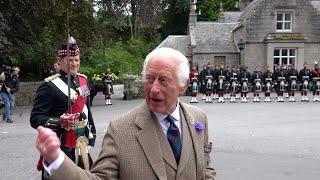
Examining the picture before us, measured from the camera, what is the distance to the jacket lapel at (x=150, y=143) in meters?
2.65

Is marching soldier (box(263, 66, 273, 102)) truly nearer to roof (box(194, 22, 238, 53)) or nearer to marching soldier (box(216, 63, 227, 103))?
marching soldier (box(216, 63, 227, 103))

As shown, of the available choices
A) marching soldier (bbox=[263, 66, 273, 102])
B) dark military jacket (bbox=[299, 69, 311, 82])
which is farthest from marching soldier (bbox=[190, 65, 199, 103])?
dark military jacket (bbox=[299, 69, 311, 82])

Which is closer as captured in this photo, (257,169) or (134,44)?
(257,169)

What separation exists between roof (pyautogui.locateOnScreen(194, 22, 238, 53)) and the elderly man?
3416 cm

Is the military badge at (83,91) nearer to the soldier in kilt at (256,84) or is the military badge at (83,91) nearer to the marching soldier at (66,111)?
the marching soldier at (66,111)

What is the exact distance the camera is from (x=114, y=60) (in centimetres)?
3959

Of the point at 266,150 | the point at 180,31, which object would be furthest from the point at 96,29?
the point at 180,31

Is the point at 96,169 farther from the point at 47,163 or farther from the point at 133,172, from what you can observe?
the point at 47,163

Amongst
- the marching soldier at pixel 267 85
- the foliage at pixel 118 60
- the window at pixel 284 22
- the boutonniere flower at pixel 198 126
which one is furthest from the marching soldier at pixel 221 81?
the boutonniere flower at pixel 198 126

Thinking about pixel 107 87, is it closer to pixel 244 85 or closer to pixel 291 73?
pixel 244 85

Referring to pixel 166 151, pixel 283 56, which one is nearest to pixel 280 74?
pixel 283 56

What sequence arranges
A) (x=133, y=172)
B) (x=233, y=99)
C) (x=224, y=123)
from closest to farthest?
(x=133, y=172) < (x=224, y=123) < (x=233, y=99)

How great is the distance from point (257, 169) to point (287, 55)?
28062mm

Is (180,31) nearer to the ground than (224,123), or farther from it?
farther from it
